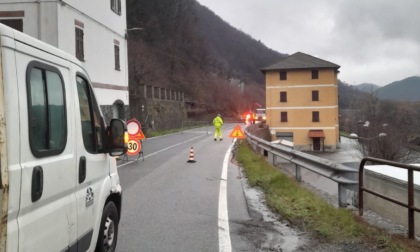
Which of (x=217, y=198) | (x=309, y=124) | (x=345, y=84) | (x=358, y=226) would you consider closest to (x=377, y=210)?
(x=358, y=226)

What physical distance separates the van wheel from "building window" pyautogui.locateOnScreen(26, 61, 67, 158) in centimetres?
139

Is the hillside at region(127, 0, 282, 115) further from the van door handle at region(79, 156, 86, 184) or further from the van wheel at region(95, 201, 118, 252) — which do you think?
the van door handle at region(79, 156, 86, 184)

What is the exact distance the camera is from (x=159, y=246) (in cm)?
562

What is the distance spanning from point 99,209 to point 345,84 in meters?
191

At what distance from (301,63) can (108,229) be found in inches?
2664

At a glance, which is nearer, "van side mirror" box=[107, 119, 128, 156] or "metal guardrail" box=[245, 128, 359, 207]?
"van side mirror" box=[107, 119, 128, 156]

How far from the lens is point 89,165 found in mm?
4055

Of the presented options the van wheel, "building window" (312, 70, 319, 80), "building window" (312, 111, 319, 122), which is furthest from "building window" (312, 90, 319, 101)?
the van wheel

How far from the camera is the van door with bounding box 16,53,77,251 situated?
2814 millimetres

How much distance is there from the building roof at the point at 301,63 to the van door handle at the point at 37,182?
67647mm

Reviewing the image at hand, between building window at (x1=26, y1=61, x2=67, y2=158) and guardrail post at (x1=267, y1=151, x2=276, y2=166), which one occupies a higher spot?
building window at (x1=26, y1=61, x2=67, y2=158)

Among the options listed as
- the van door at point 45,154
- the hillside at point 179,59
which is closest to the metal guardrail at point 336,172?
the van door at point 45,154

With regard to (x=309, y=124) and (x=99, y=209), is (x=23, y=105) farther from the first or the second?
(x=309, y=124)

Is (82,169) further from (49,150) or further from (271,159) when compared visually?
(271,159)
